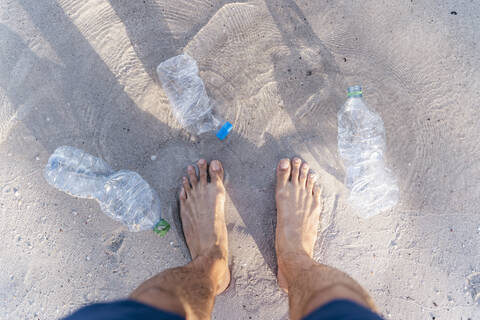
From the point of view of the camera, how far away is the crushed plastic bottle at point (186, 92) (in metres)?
1.74

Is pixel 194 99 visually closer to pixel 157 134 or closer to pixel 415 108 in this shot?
pixel 157 134

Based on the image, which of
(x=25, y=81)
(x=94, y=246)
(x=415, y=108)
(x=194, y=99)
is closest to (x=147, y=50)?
(x=194, y=99)

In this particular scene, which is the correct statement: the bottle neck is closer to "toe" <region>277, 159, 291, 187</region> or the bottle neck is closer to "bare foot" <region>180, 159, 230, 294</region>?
"toe" <region>277, 159, 291, 187</region>

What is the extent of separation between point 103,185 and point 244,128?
2.99ft

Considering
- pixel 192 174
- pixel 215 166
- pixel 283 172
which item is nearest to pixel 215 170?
pixel 215 166

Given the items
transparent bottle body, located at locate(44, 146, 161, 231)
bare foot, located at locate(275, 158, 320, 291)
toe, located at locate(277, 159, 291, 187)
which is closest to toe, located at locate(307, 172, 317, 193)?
bare foot, located at locate(275, 158, 320, 291)

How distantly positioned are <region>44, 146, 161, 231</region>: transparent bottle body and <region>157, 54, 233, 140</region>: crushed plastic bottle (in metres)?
0.47

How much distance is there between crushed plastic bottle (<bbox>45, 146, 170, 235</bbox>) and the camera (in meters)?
1.76

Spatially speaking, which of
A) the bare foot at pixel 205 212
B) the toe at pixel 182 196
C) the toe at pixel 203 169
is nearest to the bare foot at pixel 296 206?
the bare foot at pixel 205 212

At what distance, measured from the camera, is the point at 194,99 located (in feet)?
5.71

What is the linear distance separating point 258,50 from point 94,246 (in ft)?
5.12

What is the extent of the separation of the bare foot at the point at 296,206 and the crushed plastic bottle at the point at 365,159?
233 mm

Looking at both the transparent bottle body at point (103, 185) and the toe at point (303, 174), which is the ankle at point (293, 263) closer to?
the toe at point (303, 174)

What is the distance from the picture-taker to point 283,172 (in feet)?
5.87
